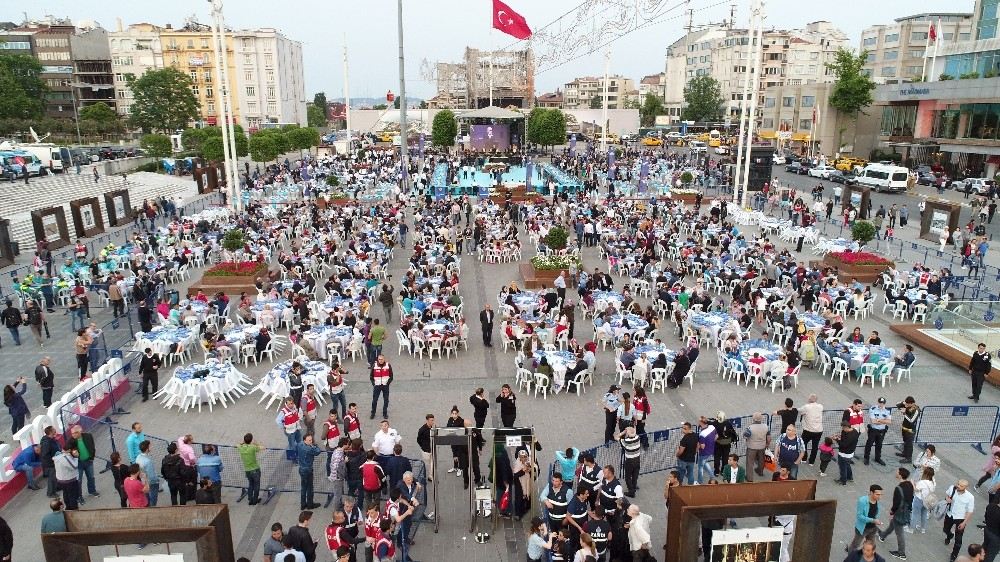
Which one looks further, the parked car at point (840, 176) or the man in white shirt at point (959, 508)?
the parked car at point (840, 176)

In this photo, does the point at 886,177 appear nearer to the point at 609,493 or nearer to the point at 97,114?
the point at 609,493

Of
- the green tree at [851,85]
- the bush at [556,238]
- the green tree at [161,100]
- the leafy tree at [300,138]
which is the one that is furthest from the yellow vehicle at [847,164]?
the green tree at [161,100]

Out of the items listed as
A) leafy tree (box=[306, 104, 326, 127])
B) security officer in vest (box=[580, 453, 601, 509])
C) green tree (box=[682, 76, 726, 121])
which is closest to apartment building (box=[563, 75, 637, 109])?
green tree (box=[682, 76, 726, 121])

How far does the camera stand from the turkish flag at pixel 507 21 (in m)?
38.1

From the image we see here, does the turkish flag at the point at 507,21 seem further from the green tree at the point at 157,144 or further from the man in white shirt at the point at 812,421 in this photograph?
the man in white shirt at the point at 812,421

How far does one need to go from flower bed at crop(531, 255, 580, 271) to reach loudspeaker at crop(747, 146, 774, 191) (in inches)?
782

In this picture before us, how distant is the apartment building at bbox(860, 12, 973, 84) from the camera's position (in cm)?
7125

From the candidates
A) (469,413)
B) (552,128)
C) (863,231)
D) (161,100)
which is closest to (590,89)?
(552,128)

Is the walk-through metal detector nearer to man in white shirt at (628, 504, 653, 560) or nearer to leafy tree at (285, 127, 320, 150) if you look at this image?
man in white shirt at (628, 504, 653, 560)

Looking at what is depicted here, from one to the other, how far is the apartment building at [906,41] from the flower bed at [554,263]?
220 ft

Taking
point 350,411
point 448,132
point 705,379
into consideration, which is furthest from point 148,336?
point 448,132

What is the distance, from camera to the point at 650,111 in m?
104

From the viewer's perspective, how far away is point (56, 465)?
8.80m

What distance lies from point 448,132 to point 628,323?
52.4m
